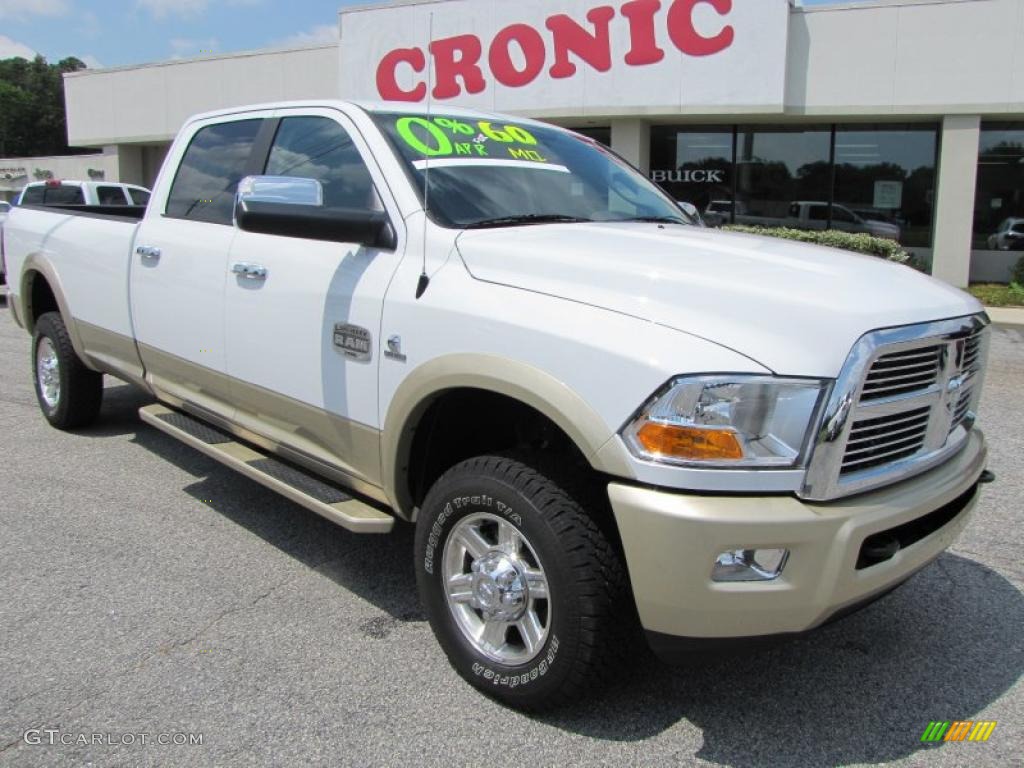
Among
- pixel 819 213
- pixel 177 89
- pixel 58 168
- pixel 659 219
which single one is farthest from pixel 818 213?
pixel 58 168

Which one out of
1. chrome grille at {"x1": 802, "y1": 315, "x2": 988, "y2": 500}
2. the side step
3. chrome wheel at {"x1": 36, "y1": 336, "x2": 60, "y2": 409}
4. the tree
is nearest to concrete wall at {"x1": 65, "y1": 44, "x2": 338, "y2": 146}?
chrome wheel at {"x1": 36, "y1": 336, "x2": 60, "y2": 409}

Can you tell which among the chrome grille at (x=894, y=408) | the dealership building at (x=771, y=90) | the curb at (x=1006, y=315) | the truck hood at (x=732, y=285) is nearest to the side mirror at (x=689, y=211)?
the truck hood at (x=732, y=285)

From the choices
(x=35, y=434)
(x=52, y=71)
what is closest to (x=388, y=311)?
(x=35, y=434)

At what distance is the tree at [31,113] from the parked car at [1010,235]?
257 feet

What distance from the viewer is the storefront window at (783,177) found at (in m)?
18.7

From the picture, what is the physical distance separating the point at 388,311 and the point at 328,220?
0.39 metres

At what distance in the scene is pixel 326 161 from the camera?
381 centimetres

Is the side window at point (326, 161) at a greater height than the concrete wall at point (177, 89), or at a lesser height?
lesser

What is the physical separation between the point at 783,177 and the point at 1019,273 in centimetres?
508

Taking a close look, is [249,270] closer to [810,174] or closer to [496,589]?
[496,589]

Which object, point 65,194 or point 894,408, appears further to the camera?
point 65,194

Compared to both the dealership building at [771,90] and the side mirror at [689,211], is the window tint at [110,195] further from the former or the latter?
the side mirror at [689,211]

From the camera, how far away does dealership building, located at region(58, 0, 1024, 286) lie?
53.1 ft

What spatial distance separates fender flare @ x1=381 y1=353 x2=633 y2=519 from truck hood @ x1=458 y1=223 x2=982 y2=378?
28 centimetres
